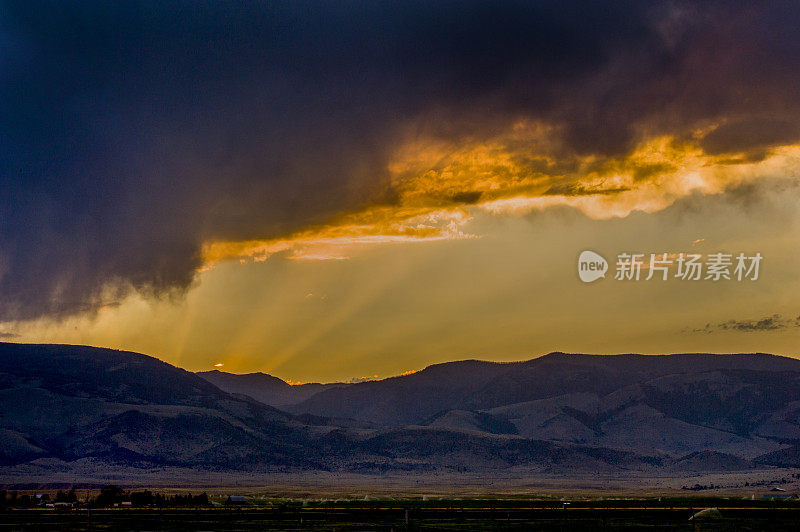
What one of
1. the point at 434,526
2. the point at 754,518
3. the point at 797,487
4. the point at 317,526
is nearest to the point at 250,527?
the point at 317,526

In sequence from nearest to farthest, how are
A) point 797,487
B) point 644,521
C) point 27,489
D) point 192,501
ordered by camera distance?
point 644,521 → point 192,501 → point 27,489 → point 797,487

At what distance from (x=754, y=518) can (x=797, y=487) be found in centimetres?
12279

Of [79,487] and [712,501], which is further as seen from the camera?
[79,487]

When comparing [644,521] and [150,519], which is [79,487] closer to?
[150,519]

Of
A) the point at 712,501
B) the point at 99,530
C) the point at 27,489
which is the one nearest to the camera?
the point at 99,530

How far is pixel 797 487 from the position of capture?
650 feet

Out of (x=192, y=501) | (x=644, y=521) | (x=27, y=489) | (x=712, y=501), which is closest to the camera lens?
(x=644, y=521)

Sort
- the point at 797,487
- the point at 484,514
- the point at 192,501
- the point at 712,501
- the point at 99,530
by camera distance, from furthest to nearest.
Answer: the point at 797,487 → the point at 712,501 → the point at 192,501 → the point at 484,514 → the point at 99,530

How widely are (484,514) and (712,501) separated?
5191 centimetres

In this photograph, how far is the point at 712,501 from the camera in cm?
12988

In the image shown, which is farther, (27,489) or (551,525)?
(27,489)

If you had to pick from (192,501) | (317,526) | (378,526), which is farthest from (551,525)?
(192,501)

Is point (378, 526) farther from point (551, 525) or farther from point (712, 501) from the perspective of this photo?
point (712, 501)

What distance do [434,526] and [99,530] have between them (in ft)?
98.2
